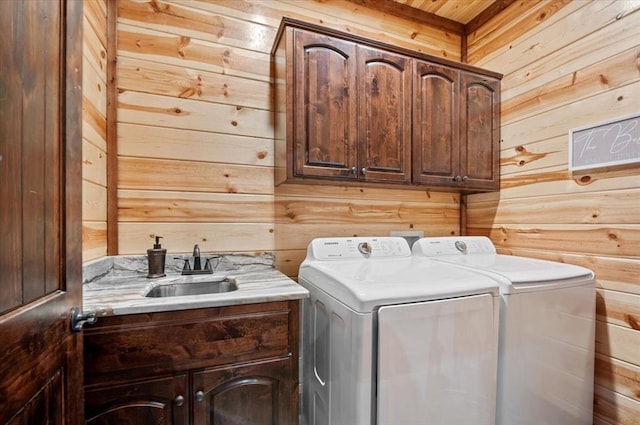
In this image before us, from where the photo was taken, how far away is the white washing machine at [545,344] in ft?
4.06

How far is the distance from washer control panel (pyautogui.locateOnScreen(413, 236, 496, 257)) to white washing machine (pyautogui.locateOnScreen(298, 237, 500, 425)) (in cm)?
54

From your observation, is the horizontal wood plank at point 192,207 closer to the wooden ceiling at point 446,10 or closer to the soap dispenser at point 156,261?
the soap dispenser at point 156,261

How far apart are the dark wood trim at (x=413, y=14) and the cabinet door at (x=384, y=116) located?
607mm

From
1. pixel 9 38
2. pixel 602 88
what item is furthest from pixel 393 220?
pixel 9 38

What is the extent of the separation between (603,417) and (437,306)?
1254 millimetres

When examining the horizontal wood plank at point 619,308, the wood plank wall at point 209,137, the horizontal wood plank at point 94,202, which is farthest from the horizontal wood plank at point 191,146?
the horizontal wood plank at point 619,308

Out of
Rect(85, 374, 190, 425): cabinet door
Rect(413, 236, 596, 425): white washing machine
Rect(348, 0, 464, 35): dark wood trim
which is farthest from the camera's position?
Rect(348, 0, 464, 35): dark wood trim

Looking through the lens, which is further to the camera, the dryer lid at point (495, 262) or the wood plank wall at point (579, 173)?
the wood plank wall at point (579, 173)

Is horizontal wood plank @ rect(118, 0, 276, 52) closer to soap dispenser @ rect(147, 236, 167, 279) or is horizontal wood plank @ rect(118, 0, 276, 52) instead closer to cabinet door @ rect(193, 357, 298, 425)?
soap dispenser @ rect(147, 236, 167, 279)

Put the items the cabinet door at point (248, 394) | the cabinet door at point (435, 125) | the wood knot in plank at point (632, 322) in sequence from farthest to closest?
the cabinet door at point (435, 125) → the wood knot in plank at point (632, 322) → the cabinet door at point (248, 394)

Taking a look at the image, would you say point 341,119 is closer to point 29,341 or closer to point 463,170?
point 463,170

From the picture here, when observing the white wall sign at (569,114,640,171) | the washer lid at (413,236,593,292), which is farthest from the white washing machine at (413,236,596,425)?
the white wall sign at (569,114,640,171)

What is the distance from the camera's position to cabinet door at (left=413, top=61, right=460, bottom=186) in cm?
183

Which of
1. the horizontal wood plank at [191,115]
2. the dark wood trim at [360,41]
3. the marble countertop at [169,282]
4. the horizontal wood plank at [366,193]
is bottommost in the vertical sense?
the marble countertop at [169,282]
